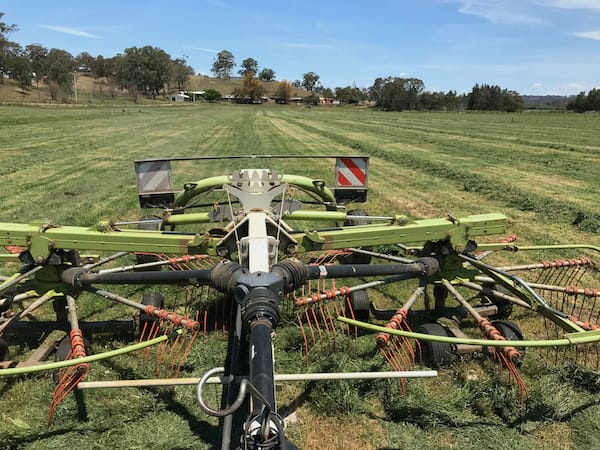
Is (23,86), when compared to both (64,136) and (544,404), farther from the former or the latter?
(544,404)

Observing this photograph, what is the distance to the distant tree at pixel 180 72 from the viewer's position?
5610 inches

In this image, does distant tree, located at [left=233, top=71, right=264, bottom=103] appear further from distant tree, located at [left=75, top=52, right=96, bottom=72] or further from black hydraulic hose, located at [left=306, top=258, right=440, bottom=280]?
black hydraulic hose, located at [left=306, top=258, right=440, bottom=280]

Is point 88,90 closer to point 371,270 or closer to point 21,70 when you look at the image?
point 21,70

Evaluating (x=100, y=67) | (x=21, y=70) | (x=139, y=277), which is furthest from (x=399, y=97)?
(x=139, y=277)

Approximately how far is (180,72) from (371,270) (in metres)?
163

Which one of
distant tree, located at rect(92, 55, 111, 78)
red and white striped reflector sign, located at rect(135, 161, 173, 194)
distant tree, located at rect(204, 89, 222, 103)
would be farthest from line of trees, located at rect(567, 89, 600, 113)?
distant tree, located at rect(92, 55, 111, 78)

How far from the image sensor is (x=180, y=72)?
496ft

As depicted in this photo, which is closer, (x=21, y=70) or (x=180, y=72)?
(x=21, y=70)

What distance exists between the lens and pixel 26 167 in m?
15.3

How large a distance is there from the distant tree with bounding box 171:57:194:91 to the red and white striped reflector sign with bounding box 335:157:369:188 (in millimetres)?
144092

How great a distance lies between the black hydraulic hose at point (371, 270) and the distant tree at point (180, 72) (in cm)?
14741

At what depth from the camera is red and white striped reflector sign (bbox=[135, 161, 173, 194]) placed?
260 inches

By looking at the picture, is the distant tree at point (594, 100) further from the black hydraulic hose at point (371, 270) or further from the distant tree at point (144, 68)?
the black hydraulic hose at point (371, 270)

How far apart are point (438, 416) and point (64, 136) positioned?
28587 mm
